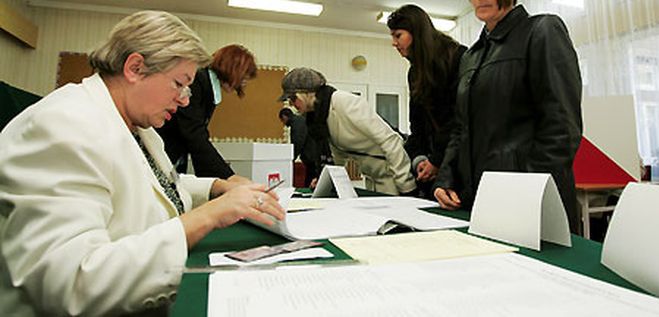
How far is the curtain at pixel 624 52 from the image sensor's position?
9.32 ft

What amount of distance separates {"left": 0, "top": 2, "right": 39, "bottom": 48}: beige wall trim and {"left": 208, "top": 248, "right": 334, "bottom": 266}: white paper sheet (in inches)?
179

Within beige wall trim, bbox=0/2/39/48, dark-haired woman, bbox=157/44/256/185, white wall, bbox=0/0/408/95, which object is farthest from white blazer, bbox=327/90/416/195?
beige wall trim, bbox=0/2/39/48

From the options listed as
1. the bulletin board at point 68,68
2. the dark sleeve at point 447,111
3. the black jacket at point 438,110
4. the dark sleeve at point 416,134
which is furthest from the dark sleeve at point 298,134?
the bulletin board at point 68,68

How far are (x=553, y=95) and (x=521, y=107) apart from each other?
0.39 ft

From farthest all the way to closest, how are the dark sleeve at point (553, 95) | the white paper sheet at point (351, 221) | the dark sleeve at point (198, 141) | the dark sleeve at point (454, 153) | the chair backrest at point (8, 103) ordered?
the chair backrest at point (8, 103), the dark sleeve at point (198, 141), the dark sleeve at point (454, 153), the dark sleeve at point (553, 95), the white paper sheet at point (351, 221)

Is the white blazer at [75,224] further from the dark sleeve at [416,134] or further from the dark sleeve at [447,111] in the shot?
the dark sleeve at [416,134]

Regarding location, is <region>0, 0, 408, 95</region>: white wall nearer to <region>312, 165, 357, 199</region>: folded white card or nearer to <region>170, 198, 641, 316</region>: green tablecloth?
<region>312, 165, 357, 199</region>: folded white card

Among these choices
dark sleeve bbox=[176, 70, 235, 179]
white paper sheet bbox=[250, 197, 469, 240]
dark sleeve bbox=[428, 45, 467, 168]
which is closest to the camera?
white paper sheet bbox=[250, 197, 469, 240]

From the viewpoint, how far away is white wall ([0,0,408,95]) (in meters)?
4.25

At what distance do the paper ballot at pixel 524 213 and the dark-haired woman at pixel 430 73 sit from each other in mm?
869

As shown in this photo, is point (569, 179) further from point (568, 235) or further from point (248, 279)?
point (248, 279)

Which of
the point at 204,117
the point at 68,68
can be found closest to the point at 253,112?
the point at 68,68

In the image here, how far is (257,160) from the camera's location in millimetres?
2307

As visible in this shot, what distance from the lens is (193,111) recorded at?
1.75m
